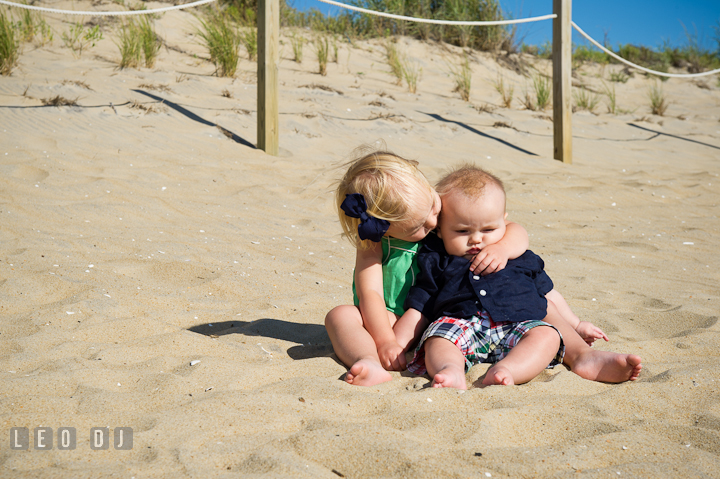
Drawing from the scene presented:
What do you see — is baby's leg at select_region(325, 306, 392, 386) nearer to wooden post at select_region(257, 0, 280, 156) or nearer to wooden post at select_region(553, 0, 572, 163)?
wooden post at select_region(257, 0, 280, 156)

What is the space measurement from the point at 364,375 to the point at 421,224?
56 cm

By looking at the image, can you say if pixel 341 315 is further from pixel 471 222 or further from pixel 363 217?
pixel 471 222

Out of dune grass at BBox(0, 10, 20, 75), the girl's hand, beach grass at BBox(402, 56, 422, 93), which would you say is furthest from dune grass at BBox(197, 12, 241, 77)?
the girl's hand

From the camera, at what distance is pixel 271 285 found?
9.20 feet

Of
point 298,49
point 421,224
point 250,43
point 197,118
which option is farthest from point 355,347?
point 298,49

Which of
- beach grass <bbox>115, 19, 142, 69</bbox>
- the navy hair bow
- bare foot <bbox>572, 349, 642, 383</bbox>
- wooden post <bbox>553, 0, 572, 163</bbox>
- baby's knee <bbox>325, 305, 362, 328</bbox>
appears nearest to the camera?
bare foot <bbox>572, 349, 642, 383</bbox>

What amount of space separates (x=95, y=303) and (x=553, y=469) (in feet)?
5.93

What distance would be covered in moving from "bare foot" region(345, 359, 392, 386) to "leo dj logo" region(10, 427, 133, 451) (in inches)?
24.8

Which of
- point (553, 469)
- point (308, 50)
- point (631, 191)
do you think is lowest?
point (553, 469)

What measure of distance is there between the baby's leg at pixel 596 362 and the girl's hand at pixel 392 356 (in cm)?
56

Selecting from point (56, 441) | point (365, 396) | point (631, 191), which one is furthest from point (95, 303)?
point (631, 191)

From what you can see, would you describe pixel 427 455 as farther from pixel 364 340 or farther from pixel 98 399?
pixel 98 399

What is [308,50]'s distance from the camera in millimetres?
8734

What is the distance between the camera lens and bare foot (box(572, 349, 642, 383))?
5.87 feet
